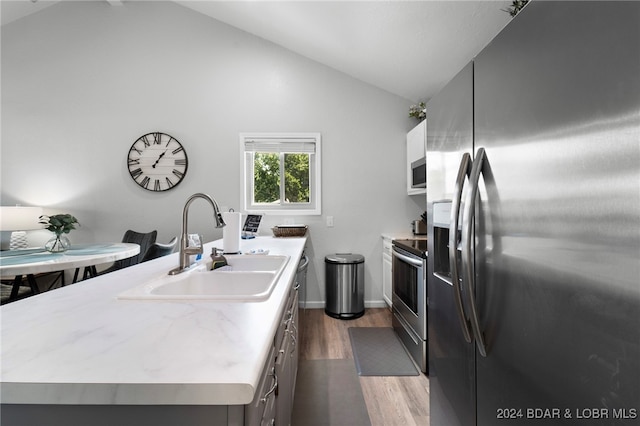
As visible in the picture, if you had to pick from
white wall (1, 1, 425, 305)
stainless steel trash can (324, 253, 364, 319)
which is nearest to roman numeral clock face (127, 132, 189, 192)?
white wall (1, 1, 425, 305)

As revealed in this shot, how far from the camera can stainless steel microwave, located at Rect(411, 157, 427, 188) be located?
2725 mm

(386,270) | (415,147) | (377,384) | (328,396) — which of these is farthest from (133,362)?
(415,147)

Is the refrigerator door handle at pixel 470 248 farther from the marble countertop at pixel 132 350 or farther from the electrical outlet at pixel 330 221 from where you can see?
the electrical outlet at pixel 330 221

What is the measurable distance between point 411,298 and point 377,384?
0.69 meters

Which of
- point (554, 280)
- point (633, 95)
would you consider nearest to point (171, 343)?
point (554, 280)

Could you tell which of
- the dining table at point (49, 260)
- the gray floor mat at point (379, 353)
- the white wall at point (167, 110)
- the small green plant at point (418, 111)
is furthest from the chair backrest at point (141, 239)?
A: the small green plant at point (418, 111)

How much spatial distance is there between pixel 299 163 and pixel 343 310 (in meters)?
1.88

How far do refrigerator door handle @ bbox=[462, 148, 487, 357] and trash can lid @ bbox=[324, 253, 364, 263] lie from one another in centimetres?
224

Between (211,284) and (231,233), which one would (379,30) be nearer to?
(231,233)

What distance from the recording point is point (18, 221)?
9.92 ft

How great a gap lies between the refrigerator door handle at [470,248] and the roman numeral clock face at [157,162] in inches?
133

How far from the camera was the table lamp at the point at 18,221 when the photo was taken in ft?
9.66

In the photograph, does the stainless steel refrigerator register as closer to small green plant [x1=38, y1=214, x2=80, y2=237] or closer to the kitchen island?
the kitchen island

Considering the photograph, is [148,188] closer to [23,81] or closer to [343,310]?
[23,81]
